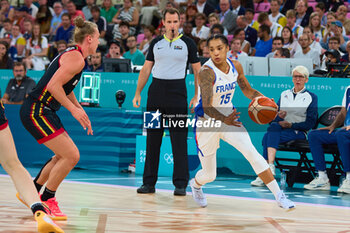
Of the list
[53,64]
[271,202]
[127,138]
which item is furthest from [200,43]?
[53,64]

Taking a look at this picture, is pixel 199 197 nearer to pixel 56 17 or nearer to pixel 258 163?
pixel 258 163

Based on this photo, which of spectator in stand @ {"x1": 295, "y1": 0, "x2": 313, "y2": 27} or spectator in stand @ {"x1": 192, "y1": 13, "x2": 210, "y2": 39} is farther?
spectator in stand @ {"x1": 192, "y1": 13, "x2": 210, "y2": 39}

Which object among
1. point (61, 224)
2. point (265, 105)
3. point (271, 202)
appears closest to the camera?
point (61, 224)

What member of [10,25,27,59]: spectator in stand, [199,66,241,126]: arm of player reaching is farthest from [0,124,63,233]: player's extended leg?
[10,25,27,59]: spectator in stand

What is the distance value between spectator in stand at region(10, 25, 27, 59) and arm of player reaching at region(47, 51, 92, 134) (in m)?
10.7

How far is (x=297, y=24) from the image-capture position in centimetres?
1439

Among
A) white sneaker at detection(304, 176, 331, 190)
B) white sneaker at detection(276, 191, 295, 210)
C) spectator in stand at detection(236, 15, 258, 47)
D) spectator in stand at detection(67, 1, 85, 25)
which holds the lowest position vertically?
white sneaker at detection(304, 176, 331, 190)

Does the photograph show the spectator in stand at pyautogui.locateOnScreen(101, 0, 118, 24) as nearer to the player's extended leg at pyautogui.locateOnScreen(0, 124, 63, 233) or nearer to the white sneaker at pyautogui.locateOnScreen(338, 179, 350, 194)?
the white sneaker at pyautogui.locateOnScreen(338, 179, 350, 194)

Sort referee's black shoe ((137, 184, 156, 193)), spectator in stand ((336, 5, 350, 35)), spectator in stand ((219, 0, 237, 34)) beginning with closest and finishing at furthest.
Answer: referee's black shoe ((137, 184, 156, 193))
spectator in stand ((336, 5, 350, 35))
spectator in stand ((219, 0, 237, 34))

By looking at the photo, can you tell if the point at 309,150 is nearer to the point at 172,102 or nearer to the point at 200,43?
the point at 172,102

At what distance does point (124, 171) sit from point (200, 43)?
3.62 m

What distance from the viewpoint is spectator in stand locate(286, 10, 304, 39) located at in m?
13.9

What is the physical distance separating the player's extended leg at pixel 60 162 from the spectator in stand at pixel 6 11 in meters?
13.9

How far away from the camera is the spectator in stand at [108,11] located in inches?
700
